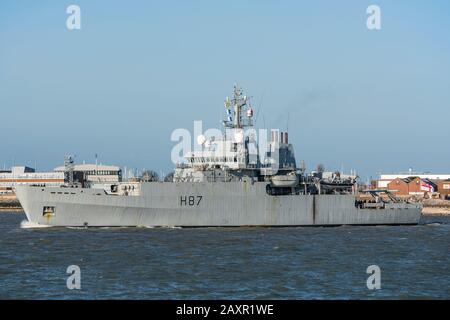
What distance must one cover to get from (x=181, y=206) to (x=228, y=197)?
2830 mm

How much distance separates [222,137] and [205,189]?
5520mm

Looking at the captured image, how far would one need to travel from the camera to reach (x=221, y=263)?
24.6 m

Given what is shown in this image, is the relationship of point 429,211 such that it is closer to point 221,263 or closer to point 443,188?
point 443,188

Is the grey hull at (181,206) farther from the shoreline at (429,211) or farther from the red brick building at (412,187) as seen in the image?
the red brick building at (412,187)

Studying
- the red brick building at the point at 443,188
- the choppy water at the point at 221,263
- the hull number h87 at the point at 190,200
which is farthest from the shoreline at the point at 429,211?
the hull number h87 at the point at 190,200

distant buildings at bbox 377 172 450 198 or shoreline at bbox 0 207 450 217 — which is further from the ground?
distant buildings at bbox 377 172 450 198

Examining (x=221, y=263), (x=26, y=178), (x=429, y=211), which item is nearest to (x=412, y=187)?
(x=429, y=211)

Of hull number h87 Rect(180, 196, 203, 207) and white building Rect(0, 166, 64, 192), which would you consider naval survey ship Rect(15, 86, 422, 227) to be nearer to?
hull number h87 Rect(180, 196, 203, 207)

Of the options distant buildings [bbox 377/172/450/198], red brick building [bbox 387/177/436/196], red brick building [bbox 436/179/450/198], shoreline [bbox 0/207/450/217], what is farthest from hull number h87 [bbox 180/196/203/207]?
red brick building [bbox 436/179/450/198]

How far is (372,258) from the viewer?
87.2 ft

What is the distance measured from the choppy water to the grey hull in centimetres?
130

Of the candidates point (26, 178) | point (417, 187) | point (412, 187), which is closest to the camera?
point (417, 187)

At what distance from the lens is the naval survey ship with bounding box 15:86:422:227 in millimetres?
37875
